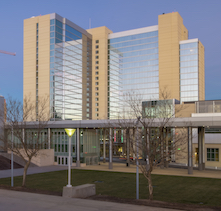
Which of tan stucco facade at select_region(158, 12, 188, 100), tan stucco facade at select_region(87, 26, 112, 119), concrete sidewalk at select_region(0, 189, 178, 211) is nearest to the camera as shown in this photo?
concrete sidewalk at select_region(0, 189, 178, 211)

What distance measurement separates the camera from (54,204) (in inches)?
625

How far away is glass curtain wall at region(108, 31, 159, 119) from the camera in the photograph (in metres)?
110

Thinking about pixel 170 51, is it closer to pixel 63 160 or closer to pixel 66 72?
pixel 66 72

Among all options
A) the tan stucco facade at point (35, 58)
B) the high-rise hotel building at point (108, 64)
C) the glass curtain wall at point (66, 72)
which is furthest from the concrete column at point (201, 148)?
the tan stucco facade at point (35, 58)

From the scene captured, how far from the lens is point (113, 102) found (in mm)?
124250

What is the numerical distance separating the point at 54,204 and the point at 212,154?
137 ft

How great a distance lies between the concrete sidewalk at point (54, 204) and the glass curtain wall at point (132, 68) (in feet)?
294

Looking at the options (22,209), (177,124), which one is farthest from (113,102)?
(22,209)

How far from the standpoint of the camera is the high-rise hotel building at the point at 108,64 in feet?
327

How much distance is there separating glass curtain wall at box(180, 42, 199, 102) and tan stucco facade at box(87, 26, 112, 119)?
35.1 meters

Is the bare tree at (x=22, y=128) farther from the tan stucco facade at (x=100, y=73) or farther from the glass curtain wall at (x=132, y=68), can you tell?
the tan stucco facade at (x=100, y=73)

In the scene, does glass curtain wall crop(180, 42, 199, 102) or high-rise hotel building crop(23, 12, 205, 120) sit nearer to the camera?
high-rise hotel building crop(23, 12, 205, 120)

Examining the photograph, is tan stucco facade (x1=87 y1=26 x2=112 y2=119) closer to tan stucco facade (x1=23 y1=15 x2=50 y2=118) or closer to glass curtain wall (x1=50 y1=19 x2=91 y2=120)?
glass curtain wall (x1=50 y1=19 x2=91 y2=120)

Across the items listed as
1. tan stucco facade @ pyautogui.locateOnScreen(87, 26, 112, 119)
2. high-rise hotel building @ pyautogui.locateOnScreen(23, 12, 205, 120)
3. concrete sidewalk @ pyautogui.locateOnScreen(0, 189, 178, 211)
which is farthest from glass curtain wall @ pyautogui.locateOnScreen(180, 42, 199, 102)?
concrete sidewalk @ pyautogui.locateOnScreen(0, 189, 178, 211)
